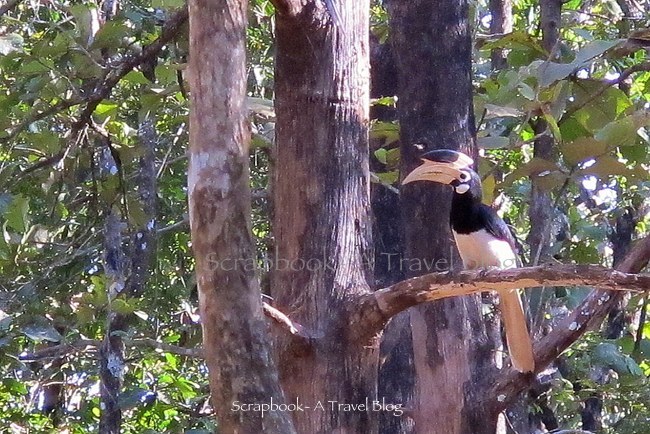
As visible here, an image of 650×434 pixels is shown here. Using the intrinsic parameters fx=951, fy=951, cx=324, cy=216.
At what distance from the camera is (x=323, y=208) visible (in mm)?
2559

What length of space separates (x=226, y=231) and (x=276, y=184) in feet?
2.43

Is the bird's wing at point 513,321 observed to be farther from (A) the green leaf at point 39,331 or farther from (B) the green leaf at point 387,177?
(A) the green leaf at point 39,331

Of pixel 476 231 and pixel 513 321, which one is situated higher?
pixel 476 231

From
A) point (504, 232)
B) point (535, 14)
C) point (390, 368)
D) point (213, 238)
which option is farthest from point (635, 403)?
point (213, 238)

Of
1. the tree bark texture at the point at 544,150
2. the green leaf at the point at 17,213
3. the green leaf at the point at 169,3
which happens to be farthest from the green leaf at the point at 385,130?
the green leaf at the point at 17,213

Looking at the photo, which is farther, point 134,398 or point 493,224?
point 134,398

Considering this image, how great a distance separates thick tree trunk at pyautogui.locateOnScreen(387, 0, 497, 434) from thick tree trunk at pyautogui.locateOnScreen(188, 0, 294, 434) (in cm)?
118

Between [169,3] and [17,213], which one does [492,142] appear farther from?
[17,213]

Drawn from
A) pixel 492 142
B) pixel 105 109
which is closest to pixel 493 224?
pixel 492 142

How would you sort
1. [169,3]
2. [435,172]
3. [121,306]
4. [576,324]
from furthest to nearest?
[121,306] < [169,3] < [435,172] < [576,324]

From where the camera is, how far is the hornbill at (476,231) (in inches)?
110

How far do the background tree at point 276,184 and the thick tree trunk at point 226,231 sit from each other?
0.07 ft

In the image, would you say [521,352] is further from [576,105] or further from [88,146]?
[88,146]

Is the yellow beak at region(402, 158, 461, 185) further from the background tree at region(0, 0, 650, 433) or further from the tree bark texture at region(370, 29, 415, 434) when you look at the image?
the tree bark texture at region(370, 29, 415, 434)
